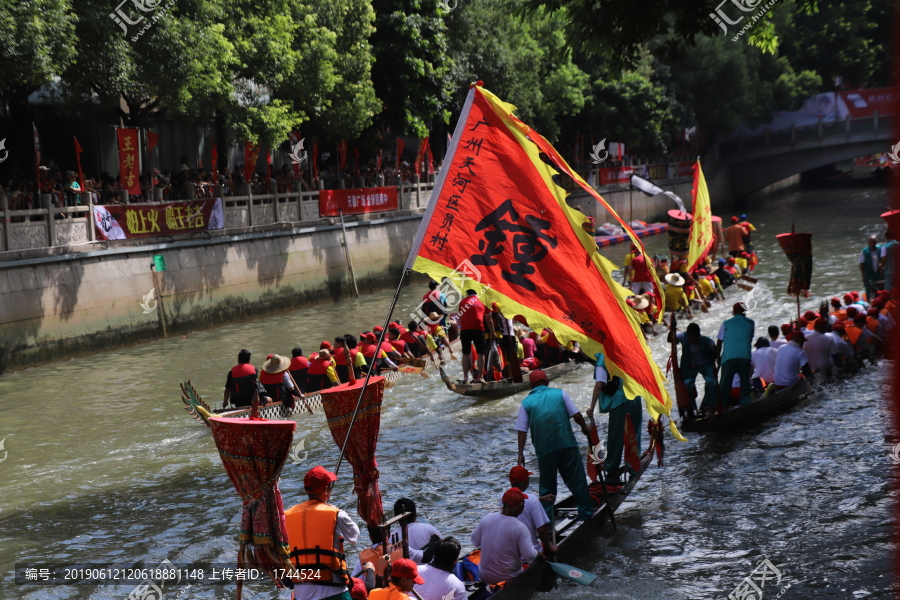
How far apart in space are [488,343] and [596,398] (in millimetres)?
6735

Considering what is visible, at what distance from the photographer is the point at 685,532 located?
1097 cm

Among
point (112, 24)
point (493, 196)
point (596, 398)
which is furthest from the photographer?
point (112, 24)

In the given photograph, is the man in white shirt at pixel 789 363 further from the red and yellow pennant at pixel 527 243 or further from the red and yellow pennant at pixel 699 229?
the red and yellow pennant at pixel 699 229

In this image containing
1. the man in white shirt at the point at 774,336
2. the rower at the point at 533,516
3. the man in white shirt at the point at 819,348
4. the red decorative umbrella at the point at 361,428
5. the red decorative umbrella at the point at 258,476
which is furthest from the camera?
the man in white shirt at the point at 819,348

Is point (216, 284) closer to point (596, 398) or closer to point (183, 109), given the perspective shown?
point (183, 109)

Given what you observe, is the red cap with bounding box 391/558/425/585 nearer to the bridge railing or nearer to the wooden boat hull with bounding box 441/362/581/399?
the wooden boat hull with bounding box 441/362/581/399

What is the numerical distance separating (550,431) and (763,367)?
7.26 meters

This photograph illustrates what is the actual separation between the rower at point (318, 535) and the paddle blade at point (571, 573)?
260 centimetres

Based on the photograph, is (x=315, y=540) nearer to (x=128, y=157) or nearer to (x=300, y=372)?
(x=300, y=372)

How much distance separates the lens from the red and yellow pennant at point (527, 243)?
816 cm

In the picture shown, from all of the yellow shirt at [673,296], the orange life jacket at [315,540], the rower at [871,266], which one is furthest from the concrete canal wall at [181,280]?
the rower at [871,266]

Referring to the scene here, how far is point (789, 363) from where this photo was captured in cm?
1513

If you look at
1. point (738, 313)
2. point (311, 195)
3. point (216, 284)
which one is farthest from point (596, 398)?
point (311, 195)

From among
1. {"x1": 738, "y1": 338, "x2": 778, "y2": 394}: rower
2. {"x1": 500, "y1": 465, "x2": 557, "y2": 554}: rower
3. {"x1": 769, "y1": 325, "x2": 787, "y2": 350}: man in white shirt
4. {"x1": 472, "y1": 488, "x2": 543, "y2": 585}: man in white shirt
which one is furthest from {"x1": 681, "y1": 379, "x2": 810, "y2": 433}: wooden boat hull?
{"x1": 472, "y1": 488, "x2": 543, "y2": 585}: man in white shirt
